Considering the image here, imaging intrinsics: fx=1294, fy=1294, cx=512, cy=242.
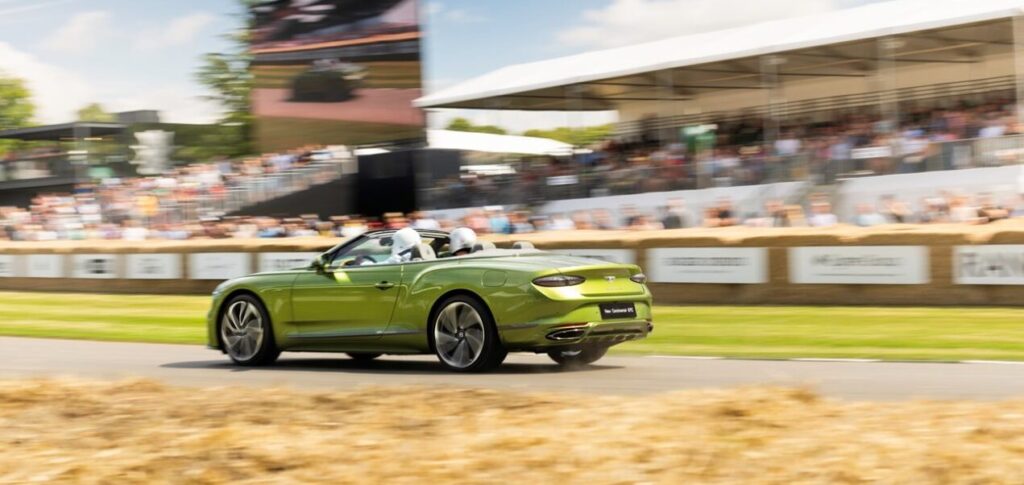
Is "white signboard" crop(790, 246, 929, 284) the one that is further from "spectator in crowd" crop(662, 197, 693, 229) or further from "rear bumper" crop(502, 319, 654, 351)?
"rear bumper" crop(502, 319, 654, 351)

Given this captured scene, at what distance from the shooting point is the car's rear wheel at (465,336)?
1091 cm

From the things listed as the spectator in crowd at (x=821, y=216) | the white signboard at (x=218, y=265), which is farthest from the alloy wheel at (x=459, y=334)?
the white signboard at (x=218, y=265)

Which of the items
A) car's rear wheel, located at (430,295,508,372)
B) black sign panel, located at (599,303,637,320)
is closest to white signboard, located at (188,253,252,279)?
car's rear wheel, located at (430,295,508,372)

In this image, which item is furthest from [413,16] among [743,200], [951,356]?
[951,356]

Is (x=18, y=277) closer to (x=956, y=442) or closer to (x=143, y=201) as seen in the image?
(x=143, y=201)

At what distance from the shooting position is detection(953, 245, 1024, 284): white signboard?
57.5ft

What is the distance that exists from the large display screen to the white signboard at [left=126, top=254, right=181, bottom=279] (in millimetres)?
9707

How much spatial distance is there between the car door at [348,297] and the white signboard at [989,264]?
9.38 m

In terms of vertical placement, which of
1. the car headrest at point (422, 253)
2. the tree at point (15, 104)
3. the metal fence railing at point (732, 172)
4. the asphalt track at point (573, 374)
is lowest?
the asphalt track at point (573, 374)

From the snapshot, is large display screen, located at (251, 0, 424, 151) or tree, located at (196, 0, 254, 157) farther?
tree, located at (196, 0, 254, 157)

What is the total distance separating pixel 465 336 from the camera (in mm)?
11133

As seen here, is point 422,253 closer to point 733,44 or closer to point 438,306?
point 438,306

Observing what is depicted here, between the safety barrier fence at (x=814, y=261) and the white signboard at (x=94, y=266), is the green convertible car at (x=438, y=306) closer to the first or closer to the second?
the safety barrier fence at (x=814, y=261)

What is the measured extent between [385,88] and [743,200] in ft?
52.4
